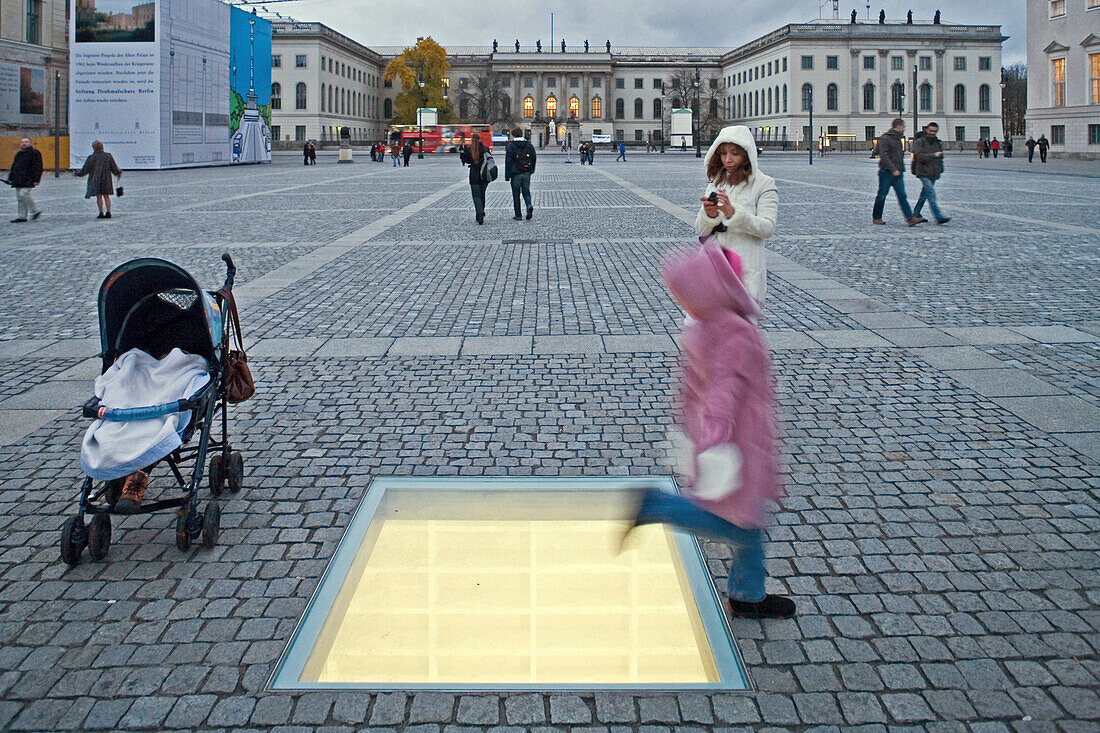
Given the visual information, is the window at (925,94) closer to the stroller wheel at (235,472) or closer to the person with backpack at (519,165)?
the person with backpack at (519,165)

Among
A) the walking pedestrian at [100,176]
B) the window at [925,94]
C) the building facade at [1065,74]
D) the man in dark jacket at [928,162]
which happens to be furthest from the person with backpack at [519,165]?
the window at [925,94]

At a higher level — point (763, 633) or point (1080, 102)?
point (1080, 102)

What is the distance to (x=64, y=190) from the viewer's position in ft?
100

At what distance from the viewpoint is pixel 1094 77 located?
55438 millimetres

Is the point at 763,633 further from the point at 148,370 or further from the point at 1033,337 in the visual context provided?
the point at 1033,337

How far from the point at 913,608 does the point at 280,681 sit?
85.9 inches

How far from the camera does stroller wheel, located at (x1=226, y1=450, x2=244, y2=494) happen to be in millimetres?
4828

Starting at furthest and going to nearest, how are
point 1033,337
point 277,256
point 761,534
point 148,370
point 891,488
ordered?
point 277,256, point 1033,337, point 891,488, point 148,370, point 761,534

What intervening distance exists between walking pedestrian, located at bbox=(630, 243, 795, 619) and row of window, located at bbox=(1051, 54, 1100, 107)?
200 feet

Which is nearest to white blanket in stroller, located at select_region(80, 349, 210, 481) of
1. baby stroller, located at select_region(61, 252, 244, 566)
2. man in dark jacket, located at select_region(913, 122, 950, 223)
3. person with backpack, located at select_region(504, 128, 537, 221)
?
baby stroller, located at select_region(61, 252, 244, 566)

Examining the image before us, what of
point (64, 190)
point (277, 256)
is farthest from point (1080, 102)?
point (277, 256)

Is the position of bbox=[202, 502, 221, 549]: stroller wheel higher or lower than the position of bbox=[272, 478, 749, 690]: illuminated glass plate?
higher

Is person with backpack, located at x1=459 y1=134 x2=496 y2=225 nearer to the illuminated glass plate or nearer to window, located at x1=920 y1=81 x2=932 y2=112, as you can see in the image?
the illuminated glass plate

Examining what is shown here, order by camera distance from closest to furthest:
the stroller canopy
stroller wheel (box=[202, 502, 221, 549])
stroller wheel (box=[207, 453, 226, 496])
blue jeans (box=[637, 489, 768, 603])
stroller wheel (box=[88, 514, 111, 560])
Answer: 1. blue jeans (box=[637, 489, 768, 603])
2. stroller wheel (box=[88, 514, 111, 560])
3. stroller wheel (box=[202, 502, 221, 549])
4. the stroller canopy
5. stroller wheel (box=[207, 453, 226, 496])
